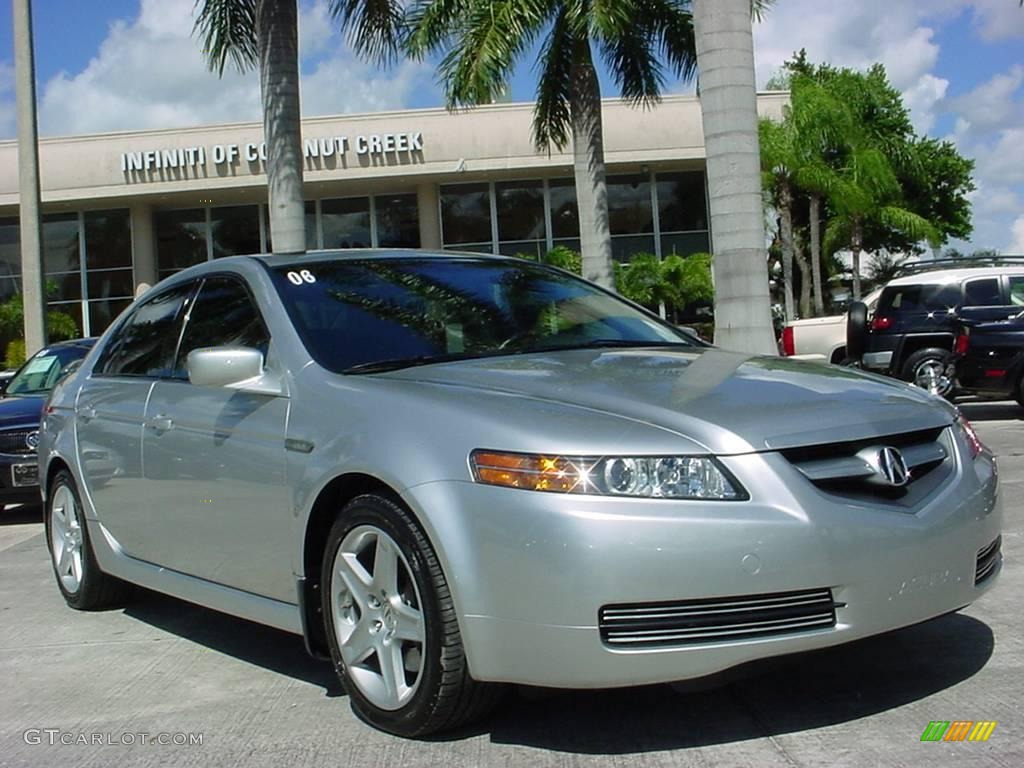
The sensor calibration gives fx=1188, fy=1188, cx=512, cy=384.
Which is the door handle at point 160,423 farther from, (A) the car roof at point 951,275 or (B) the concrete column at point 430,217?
(B) the concrete column at point 430,217

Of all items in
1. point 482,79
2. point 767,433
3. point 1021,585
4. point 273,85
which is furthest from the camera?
point 482,79

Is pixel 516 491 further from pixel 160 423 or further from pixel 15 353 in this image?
pixel 15 353

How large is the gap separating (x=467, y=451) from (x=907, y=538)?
1.27 meters

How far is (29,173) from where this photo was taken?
16781 millimetres

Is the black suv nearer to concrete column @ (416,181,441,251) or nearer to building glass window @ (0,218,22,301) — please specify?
concrete column @ (416,181,441,251)

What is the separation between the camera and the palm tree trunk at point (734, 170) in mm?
10867

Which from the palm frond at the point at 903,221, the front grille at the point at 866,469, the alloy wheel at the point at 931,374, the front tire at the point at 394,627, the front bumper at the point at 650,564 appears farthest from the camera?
the palm frond at the point at 903,221

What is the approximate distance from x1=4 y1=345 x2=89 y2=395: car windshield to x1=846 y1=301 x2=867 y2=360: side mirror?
9.81 meters

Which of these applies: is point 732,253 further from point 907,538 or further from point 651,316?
point 907,538

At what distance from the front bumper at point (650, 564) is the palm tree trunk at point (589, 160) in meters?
15.5

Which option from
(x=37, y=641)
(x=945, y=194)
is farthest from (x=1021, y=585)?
(x=945, y=194)

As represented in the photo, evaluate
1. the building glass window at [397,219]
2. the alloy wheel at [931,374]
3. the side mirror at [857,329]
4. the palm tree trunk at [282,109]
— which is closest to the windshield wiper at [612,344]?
the palm tree trunk at [282,109]

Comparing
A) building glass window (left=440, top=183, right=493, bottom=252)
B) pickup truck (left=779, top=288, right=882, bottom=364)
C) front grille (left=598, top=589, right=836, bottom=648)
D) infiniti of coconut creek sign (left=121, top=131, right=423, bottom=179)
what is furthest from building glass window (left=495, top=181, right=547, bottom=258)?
front grille (left=598, top=589, right=836, bottom=648)

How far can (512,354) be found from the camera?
14.4 feet
